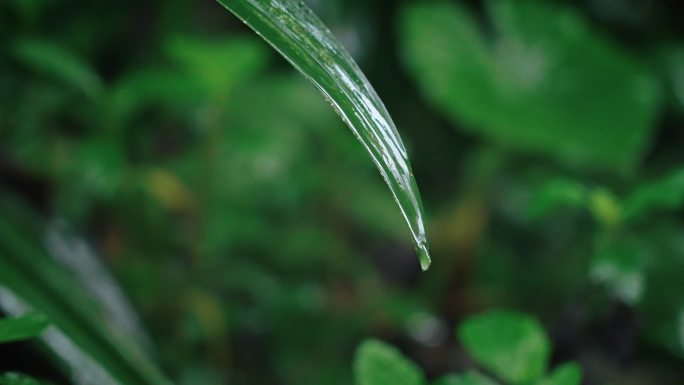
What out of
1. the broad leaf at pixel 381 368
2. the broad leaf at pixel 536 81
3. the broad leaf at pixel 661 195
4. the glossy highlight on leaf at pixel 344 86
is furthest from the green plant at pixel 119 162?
the broad leaf at pixel 536 81

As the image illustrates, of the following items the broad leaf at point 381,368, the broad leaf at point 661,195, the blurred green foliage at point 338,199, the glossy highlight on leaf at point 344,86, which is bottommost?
the blurred green foliage at point 338,199

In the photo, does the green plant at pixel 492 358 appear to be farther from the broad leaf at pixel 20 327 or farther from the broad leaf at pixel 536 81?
the broad leaf at pixel 536 81

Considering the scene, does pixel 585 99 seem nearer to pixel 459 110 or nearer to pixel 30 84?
pixel 459 110

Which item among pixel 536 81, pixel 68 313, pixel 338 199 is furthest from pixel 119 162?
pixel 536 81

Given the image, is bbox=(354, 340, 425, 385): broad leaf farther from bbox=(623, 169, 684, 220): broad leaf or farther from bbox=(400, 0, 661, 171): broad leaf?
bbox=(400, 0, 661, 171): broad leaf

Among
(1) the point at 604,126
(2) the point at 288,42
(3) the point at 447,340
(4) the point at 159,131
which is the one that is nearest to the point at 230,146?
(4) the point at 159,131

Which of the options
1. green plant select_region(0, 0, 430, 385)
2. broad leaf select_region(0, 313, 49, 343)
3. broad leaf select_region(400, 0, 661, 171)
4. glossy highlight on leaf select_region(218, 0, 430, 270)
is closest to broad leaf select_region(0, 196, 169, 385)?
green plant select_region(0, 0, 430, 385)

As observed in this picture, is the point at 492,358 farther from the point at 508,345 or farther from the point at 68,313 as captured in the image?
the point at 68,313
